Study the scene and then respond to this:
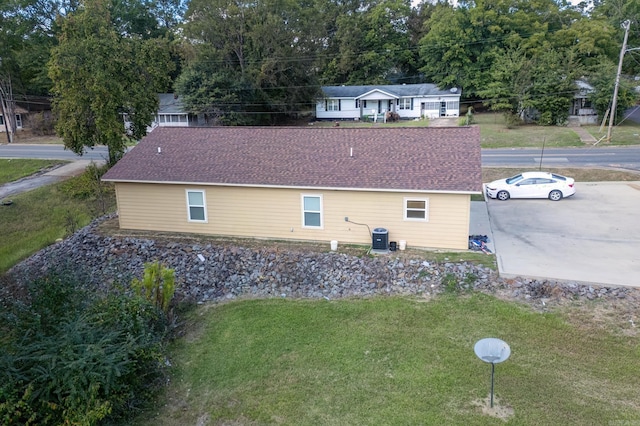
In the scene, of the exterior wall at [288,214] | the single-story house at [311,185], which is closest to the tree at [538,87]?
the single-story house at [311,185]

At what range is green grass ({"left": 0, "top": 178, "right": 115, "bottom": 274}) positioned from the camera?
18525mm

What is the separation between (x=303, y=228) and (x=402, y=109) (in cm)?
3587

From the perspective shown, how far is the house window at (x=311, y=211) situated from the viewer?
15.8 meters

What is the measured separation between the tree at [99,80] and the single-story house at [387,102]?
84.0 feet

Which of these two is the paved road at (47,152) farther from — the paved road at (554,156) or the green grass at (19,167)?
the green grass at (19,167)

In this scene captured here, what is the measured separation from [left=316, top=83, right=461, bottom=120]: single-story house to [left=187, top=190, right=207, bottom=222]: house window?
1333 inches

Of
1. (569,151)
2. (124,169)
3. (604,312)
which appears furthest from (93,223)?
(569,151)

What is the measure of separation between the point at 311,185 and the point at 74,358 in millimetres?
9177

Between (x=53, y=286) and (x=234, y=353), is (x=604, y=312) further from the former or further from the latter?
(x=53, y=286)

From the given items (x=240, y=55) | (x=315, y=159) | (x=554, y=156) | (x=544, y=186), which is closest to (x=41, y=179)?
(x=315, y=159)

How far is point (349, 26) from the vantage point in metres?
53.1

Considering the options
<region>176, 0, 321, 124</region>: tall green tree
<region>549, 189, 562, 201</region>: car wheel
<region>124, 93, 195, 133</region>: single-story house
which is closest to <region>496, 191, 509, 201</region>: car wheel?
<region>549, 189, 562, 201</region>: car wheel

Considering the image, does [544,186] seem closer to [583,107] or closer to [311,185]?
[311,185]

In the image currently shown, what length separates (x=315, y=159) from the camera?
16.6 meters
